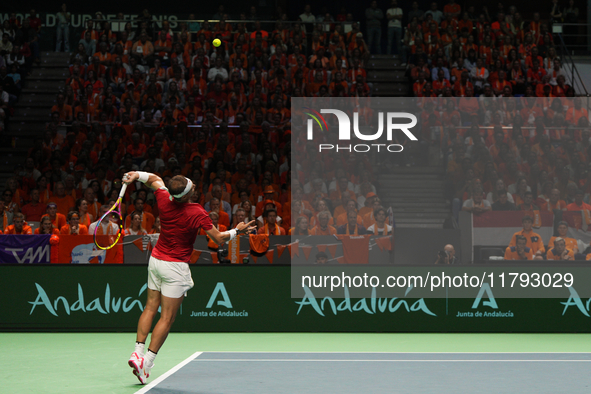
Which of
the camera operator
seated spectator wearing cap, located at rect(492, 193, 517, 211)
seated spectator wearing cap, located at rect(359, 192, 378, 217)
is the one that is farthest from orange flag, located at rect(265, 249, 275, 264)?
seated spectator wearing cap, located at rect(492, 193, 517, 211)

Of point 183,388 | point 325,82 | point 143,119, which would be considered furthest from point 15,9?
point 183,388

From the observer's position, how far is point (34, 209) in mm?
13586

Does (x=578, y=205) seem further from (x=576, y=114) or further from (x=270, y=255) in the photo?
(x=270, y=255)

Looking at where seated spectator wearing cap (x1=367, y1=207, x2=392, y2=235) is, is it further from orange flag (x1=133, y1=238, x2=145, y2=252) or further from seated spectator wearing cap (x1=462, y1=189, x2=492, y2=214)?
orange flag (x1=133, y1=238, x2=145, y2=252)

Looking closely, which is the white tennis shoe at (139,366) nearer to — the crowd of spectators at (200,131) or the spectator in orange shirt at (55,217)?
the crowd of spectators at (200,131)

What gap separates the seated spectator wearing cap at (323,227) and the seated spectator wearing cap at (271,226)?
0.59m

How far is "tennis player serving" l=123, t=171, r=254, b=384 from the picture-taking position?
6.67 meters

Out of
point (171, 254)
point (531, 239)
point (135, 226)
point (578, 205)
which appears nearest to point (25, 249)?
point (135, 226)

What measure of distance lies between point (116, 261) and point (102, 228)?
1.14 metres

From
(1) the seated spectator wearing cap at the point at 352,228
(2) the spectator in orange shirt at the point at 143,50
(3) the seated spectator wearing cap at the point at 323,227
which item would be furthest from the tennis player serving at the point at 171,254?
(2) the spectator in orange shirt at the point at 143,50

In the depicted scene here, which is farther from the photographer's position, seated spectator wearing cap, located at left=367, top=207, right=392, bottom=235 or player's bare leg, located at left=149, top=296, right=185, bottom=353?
seated spectator wearing cap, located at left=367, top=207, right=392, bottom=235

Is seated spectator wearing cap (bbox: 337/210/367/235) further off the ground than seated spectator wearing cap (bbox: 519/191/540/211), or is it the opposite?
seated spectator wearing cap (bbox: 519/191/540/211)

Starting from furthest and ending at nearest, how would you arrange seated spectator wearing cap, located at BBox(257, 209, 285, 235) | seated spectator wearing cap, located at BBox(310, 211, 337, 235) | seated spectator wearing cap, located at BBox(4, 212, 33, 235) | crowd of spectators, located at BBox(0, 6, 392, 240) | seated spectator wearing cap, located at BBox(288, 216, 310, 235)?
crowd of spectators, located at BBox(0, 6, 392, 240) < seated spectator wearing cap, located at BBox(4, 212, 33, 235) < seated spectator wearing cap, located at BBox(257, 209, 285, 235) < seated spectator wearing cap, located at BBox(310, 211, 337, 235) < seated spectator wearing cap, located at BBox(288, 216, 310, 235)

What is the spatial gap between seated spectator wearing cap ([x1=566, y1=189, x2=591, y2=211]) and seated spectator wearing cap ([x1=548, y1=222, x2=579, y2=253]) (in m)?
1.06
